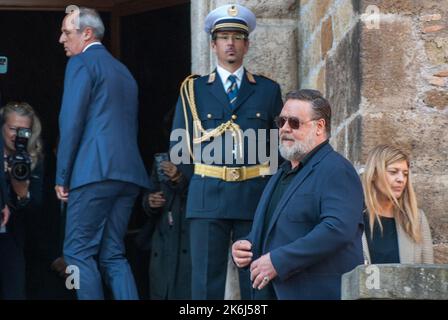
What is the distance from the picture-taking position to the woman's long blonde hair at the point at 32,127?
9391mm

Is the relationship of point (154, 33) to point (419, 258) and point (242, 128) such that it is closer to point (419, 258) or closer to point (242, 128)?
point (242, 128)

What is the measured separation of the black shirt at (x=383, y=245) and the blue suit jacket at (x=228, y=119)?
0.74 meters

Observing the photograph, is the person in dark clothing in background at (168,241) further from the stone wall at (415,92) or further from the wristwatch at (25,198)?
the stone wall at (415,92)

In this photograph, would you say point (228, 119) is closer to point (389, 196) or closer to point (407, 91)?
point (407, 91)

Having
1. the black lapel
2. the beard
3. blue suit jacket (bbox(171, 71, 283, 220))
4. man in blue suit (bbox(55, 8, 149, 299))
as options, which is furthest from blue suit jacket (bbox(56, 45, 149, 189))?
the black lapel

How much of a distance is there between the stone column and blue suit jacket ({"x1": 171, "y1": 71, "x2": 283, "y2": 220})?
732 millimetres

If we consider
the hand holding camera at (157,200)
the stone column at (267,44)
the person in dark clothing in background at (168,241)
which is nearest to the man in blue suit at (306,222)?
the person in dark clothing in background at (168,241)

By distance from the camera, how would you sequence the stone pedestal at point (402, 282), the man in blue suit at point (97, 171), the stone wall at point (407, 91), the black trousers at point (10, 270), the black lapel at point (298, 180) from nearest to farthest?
1. the stone pedestal at point (402, 282)
2. the black lapel at point (298, 180)
3. the man in blue suit at point (97, 171)
4. the stone wall at point (407, 91)
5. the black trousers at point (10, 270)

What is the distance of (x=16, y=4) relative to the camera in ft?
36.8

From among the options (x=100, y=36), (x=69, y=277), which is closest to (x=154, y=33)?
(x=100, y=36)

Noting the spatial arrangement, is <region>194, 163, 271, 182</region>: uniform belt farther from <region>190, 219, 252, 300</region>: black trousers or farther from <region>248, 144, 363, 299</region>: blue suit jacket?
<region>248, 144, 363, 299</region>: blue suit jacket

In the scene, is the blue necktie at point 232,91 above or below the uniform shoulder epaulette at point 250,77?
below

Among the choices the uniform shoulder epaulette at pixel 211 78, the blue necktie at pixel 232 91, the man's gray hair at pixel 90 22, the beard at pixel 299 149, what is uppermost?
the man's gray hair at pixel 90 22

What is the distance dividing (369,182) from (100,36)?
161cm
